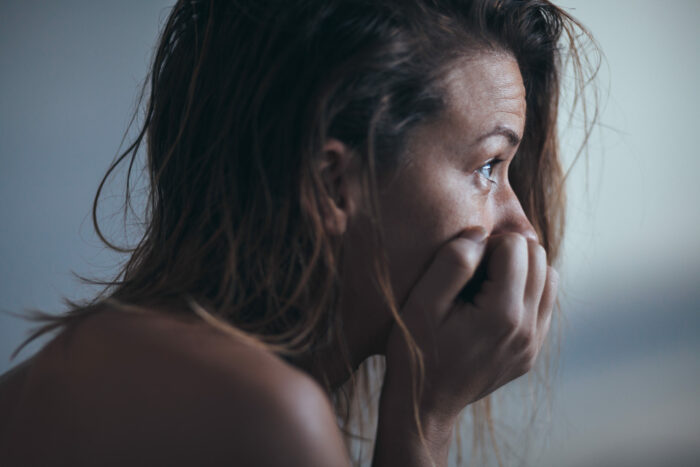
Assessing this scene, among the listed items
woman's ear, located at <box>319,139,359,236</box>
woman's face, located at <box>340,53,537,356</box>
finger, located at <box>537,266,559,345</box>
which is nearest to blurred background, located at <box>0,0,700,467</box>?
finger, located at <box>537,266,559,345</box>

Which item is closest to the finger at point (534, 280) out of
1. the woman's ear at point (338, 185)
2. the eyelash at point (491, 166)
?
the eyelash at point (491, 166)

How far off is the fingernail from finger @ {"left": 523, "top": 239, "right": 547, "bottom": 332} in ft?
0.32

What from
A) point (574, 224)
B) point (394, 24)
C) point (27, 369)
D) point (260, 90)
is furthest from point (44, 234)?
point (574, 224)

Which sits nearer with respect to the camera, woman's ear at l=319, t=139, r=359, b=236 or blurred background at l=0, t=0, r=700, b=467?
woman's ear at l=319, t=139, r=359, b=236

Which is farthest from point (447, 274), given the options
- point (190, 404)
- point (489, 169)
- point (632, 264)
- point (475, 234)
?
point (632, 264)

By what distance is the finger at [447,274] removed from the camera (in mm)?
731

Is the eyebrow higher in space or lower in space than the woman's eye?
higher

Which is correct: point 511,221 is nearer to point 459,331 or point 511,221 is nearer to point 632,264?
point 459,331

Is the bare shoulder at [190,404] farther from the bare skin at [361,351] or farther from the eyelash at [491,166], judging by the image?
the eyelash at [491,166]

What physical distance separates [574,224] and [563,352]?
311 mm

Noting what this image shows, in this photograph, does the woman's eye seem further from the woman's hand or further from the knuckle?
the knuckle

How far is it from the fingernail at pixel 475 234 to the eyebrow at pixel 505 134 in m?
0.12

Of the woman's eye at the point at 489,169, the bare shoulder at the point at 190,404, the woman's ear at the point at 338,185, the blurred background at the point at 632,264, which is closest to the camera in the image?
the bare shoulder at the point at 190,404

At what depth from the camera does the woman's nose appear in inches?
32.3
